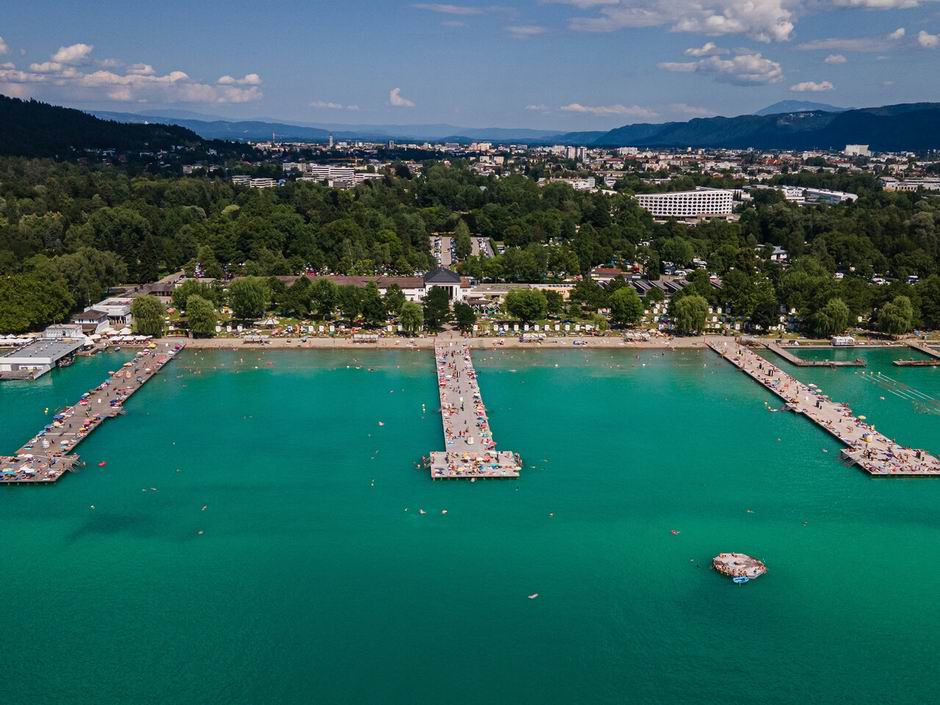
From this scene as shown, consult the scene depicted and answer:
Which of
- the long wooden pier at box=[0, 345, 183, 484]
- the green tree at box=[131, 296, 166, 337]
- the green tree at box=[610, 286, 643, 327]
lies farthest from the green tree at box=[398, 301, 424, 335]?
the green tree at box=[131, 296, 166, 337]

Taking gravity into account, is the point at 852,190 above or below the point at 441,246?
above

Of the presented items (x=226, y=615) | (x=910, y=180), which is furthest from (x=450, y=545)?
(x=910, y=180)

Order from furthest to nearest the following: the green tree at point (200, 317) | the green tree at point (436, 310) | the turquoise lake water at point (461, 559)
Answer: the green tree at point (436, 310) → the green tree at point (200, 317) → the turquoise lake water at point (461, 559)

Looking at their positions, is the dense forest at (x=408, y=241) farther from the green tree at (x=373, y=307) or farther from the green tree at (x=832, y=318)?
the green tree at (x=373, y=307)

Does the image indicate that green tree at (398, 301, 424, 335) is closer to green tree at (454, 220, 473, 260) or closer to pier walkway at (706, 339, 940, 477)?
pier walkway at (706, 339, 940, 477)

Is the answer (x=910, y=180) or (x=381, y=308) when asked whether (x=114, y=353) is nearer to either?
(x=381, y=308)

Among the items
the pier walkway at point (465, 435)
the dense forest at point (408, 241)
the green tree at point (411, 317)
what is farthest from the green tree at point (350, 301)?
the dense forest at point (408, 241)

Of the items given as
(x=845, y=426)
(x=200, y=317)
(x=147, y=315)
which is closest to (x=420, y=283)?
(x=200, y=317)
